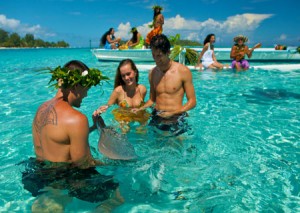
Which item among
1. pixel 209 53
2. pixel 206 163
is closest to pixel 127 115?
pixel 206 163

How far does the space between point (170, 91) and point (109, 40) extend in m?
13.2

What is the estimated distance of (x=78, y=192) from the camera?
2.42 metres

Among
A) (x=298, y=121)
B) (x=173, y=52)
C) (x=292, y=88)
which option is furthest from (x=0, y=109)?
(x=292, y=88)

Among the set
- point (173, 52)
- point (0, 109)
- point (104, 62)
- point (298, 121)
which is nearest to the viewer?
point (298, 121)

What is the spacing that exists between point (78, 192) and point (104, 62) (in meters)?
15.1

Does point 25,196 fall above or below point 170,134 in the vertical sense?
below

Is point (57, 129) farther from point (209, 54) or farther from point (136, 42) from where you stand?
point (136, 42)

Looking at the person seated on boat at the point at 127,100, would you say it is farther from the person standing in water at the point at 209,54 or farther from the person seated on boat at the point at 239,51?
the person seated on boat at the point at 239,51

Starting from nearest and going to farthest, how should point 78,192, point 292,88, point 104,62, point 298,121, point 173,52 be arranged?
point 78,192 < point 298,121 < point 292,88 < point 173,52 < point 104,62

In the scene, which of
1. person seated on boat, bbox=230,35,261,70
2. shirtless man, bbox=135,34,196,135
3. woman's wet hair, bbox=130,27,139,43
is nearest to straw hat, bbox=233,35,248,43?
person seated on boat, bbox=230,35,261,70

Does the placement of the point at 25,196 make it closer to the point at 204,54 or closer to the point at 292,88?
the point at 292,88

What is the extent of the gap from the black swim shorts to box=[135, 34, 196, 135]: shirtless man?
5.47 ft

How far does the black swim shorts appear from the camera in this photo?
7.93 feet

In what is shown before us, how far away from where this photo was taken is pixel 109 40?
16.3 metres
